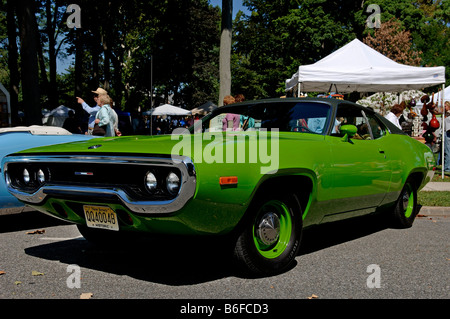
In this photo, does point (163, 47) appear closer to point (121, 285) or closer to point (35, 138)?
point (35, 138)

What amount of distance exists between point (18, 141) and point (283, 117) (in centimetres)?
314

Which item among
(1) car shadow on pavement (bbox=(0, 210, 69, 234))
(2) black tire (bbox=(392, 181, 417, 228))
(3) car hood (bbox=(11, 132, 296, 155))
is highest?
(3) car hood (bbox=(11, 132, 296, 155))

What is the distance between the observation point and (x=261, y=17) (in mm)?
43812

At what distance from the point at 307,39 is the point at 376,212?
3104cm

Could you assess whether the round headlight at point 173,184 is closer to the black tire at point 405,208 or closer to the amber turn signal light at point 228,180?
the amber turn signal light at point 228,180

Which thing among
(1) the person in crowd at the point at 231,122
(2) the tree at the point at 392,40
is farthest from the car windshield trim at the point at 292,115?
(2) the tree at the point at 392,40

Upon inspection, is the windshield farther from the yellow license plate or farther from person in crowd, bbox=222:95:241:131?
the yellow license plate

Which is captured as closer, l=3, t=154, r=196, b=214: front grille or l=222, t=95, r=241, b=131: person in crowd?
l=3, t=154, r=196, b=214: front grille

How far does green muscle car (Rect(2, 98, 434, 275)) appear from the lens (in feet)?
10.8

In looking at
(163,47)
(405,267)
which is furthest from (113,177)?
(163,47)

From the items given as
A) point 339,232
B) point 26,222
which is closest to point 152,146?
point 339,232

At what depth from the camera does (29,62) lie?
39.8 feet

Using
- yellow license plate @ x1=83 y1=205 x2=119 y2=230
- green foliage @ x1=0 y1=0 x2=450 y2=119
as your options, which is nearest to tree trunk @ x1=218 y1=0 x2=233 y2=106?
yellow license plate @ x1=83 y1=205 x2=119 y2=230

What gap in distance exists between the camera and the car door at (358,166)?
4.49 meters
